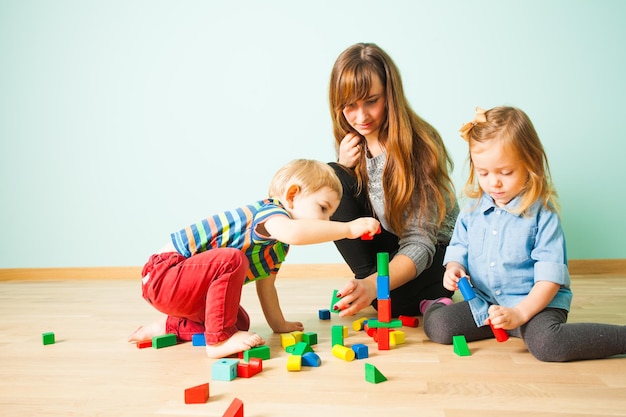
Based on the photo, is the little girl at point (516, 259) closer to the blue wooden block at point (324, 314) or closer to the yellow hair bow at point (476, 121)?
the yellow hair bow at point (476, 121)

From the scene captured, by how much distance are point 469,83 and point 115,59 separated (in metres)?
2.07

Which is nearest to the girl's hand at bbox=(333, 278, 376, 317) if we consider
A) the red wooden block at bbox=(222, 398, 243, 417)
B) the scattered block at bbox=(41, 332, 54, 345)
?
the red wooden block at bbox=(222, 398, 243, 417)

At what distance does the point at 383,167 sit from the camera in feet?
5.84

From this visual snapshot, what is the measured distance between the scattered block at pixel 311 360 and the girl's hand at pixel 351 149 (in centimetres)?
81

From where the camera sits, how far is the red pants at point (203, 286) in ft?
4.47

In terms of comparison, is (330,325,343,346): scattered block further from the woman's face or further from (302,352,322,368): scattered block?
the woman's face

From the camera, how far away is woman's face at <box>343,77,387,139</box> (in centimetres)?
167

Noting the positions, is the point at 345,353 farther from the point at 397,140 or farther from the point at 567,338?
the point at 397,140

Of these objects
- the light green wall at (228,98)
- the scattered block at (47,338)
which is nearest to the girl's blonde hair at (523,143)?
the scattered block at (47,338)

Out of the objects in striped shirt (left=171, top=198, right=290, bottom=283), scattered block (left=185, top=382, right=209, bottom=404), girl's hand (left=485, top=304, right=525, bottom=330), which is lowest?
scattered block (left=185, top=382, right=209, bottom=404)

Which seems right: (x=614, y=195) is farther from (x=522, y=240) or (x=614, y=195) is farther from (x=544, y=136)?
(x=522, y=240)

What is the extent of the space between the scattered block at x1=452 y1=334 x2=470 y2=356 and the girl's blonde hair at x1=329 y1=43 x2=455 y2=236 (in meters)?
0.51

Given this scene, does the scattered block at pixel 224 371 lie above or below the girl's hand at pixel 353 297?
below

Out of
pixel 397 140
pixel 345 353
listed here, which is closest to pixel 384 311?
pixel 345 353
